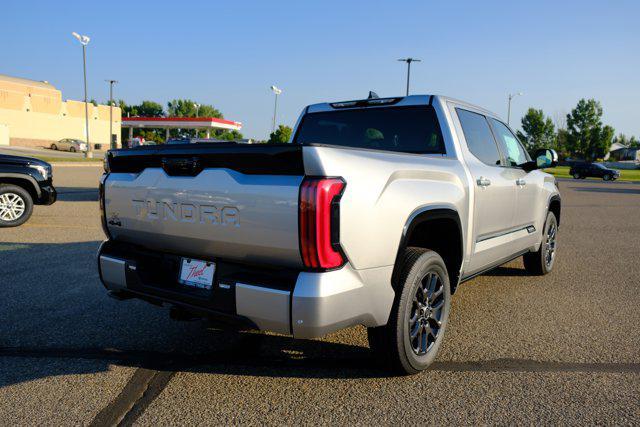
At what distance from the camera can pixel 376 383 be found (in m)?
3.19

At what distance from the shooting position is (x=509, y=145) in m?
5.36

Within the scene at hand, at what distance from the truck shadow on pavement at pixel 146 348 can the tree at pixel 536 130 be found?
6919 cm

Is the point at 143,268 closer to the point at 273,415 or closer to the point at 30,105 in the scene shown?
the point at 273,415

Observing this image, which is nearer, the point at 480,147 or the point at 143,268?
the point at 143,268

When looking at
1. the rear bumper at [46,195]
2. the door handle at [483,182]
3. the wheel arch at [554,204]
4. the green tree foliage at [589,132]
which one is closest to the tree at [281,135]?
the rear bumper at [46,195]

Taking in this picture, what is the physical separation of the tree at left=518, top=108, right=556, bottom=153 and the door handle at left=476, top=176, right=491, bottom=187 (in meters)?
68.2

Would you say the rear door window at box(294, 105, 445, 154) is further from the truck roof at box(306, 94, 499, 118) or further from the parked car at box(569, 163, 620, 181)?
the parked car at box(569, 163, 620, 181)

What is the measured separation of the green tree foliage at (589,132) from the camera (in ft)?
231

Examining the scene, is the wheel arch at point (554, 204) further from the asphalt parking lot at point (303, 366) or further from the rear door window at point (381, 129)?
the rear door window at point (381, 129)

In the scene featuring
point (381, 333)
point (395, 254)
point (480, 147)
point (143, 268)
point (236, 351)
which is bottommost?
point (236, 351)

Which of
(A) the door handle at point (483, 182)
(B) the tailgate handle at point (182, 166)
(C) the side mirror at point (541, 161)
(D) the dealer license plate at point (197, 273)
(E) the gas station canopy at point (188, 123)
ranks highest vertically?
(E) the gas station canopy at point (188, 123)

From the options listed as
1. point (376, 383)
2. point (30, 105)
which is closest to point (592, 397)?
point (376, 383)

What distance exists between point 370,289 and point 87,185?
16806 millimetres

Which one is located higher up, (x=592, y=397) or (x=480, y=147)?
(x=480, y=147)
